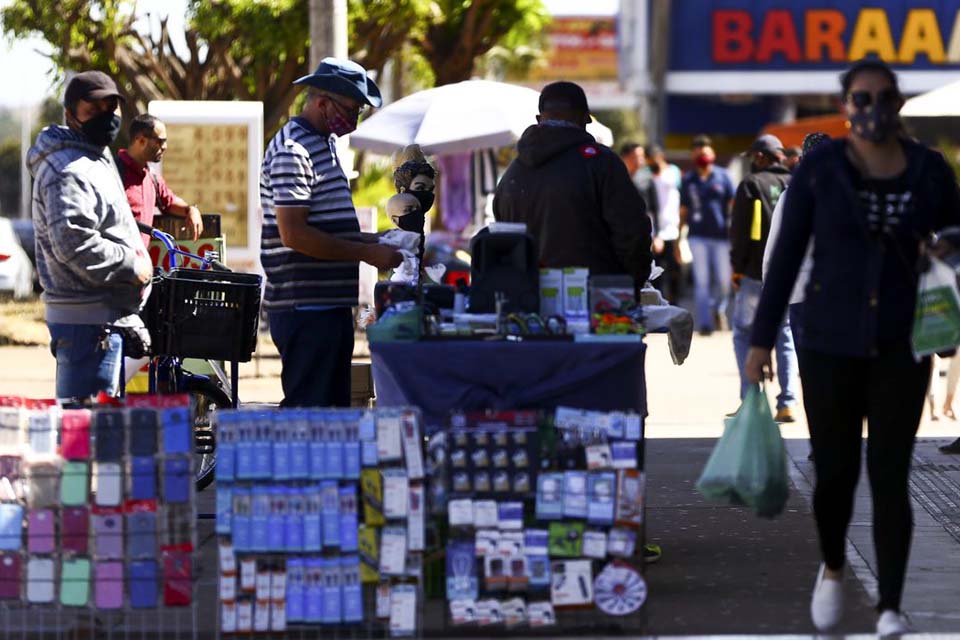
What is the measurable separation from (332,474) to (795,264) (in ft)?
5.55

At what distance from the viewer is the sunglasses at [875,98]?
19.8ft

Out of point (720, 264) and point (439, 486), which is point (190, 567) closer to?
point (439, 486)

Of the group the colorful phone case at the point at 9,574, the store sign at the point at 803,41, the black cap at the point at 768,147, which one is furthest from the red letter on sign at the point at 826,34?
the colorful phone case at the point at 9,574

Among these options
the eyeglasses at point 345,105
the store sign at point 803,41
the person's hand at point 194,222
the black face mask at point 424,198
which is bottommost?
the person's hand at point 194,222

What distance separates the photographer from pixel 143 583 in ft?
19.8

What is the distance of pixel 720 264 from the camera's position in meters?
18.2

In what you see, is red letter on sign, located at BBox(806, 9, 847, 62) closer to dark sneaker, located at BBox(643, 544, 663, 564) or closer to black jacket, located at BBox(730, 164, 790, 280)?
black jacket, located at BBox(730, 164, 790, 280)

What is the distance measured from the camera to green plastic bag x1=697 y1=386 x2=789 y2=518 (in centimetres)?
614

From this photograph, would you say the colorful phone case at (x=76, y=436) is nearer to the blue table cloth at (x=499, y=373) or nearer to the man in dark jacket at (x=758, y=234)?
the blue table cloth at (x=499, y=373)

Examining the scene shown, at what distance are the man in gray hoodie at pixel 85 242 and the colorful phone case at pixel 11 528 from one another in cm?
107

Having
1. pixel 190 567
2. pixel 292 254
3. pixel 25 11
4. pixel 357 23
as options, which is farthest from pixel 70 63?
pixel 190 567

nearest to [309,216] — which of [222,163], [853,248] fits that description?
[853,248]

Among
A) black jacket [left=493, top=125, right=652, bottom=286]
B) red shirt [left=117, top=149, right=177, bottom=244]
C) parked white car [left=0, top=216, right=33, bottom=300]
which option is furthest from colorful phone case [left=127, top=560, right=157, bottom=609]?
parked white car [left=0, top=216, right=33, bottom=300]

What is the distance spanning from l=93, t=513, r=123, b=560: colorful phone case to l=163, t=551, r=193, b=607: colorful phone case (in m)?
0.16
